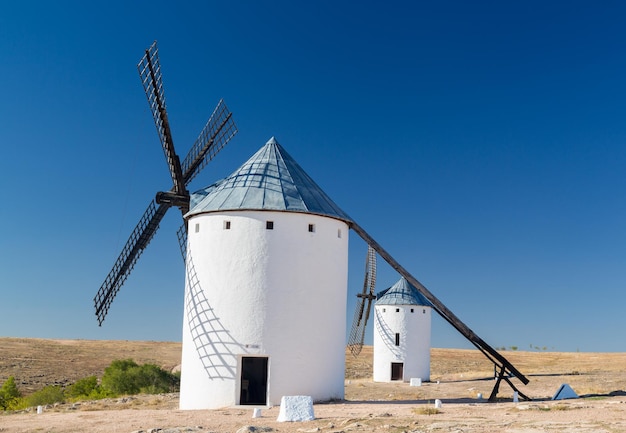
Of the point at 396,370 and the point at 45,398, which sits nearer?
the point at 45,398

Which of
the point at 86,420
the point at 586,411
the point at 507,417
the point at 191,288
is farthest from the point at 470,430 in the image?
the point at 191,288

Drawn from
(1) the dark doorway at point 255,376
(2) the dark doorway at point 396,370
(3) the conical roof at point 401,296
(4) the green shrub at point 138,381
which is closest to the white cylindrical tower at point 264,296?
(1) the dark doorway at point 255,376

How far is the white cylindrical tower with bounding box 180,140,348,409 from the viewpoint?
57.7ft

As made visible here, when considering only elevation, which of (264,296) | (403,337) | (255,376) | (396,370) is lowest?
(396,370)

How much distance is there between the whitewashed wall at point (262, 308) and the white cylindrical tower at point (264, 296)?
25mm

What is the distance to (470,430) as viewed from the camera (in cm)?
1110

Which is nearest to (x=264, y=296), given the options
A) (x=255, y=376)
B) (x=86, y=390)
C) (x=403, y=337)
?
(x=255, y=376)

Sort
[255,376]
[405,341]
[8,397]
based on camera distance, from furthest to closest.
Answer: [405,341] → [8,397] → [255,376]

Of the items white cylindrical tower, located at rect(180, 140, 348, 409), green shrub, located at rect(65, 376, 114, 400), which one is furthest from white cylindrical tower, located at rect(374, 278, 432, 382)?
white cylindrical tower, located at rect(180, 140, 348, 409)

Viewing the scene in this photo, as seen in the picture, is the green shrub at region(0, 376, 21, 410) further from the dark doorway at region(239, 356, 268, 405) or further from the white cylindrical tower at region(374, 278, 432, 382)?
the white cylindrical tower at region(374, 278, 432, 382)

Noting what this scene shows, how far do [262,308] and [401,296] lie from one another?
17.6 m

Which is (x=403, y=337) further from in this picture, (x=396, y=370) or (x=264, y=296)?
(x=264, y=296)

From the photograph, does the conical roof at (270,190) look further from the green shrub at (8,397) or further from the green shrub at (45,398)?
the green shrub at (8,397)

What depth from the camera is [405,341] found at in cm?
3409
